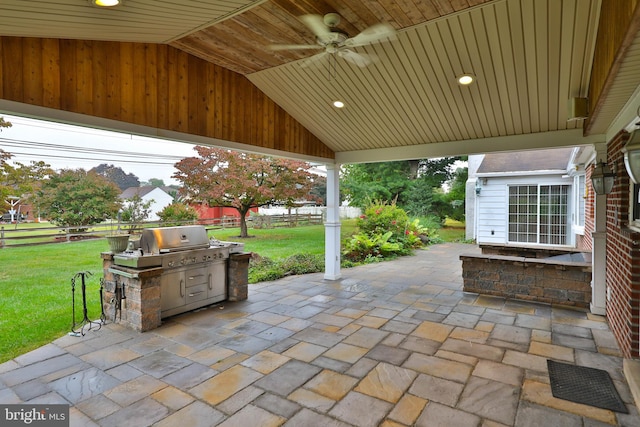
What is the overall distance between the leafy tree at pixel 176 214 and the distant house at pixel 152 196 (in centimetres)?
9

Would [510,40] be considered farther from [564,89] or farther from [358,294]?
[358,294]

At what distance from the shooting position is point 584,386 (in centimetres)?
269

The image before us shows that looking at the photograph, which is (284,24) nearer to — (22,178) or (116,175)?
(22,178)

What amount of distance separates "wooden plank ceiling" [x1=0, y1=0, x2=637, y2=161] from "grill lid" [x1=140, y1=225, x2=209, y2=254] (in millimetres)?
2112

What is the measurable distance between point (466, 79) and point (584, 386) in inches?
117

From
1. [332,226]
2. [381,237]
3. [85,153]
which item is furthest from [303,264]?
[85,153]

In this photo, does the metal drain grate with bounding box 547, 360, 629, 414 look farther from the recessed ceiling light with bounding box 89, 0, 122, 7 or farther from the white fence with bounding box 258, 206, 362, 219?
the white fence with bounding box 258, 206, 362, 219

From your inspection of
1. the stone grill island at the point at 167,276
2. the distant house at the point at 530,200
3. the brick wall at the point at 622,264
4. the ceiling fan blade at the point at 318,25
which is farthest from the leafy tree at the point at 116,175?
the distant house at the point at 530,200

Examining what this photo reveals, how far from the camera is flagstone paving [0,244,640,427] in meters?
2.35

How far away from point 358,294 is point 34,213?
4.76 m

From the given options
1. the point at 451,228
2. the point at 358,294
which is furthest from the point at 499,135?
the point at 451,228

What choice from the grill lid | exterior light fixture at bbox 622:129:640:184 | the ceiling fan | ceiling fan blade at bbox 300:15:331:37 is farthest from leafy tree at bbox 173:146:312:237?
exterior light fixture at bbox 622:129:640:184

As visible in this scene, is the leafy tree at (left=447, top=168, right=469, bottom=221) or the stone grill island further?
the leafy tree at (left=447, top=168, right=469, bottom=221)

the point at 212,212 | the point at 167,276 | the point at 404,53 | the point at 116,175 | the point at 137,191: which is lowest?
the point at 167,276
